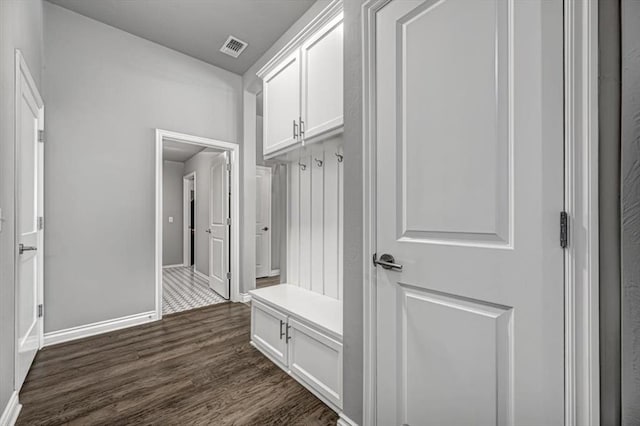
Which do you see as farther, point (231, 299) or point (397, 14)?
point (231, 299)

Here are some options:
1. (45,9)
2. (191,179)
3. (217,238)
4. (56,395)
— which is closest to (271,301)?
(56,395)

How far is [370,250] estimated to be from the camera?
1320mm

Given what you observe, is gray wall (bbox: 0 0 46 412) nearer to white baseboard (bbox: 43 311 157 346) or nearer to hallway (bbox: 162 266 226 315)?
white baseboard (bbox: 43 311 157 346)

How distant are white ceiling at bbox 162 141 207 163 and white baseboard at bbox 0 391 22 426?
154 inches

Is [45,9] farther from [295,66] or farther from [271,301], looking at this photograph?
[271,301]

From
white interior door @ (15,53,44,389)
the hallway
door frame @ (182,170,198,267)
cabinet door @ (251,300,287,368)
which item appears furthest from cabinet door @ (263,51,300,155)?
door frame @ (182,170,198,267)

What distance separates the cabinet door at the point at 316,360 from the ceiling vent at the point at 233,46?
2.91 metres

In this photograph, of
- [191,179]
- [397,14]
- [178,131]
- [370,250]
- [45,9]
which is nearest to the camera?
[397,14]

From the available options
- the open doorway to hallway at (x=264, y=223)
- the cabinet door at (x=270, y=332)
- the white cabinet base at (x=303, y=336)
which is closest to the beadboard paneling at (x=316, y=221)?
the white cabinet base at (x=303, y=336)

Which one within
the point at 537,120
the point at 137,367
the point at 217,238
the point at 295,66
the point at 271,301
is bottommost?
the point at 137,367

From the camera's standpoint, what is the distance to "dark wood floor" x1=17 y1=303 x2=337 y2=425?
1.56 metres

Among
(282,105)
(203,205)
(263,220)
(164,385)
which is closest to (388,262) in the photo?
→ (282,105)

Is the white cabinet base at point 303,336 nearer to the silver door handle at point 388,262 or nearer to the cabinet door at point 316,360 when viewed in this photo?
the cabinet door at point 316,360

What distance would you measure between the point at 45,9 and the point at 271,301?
3.19m
